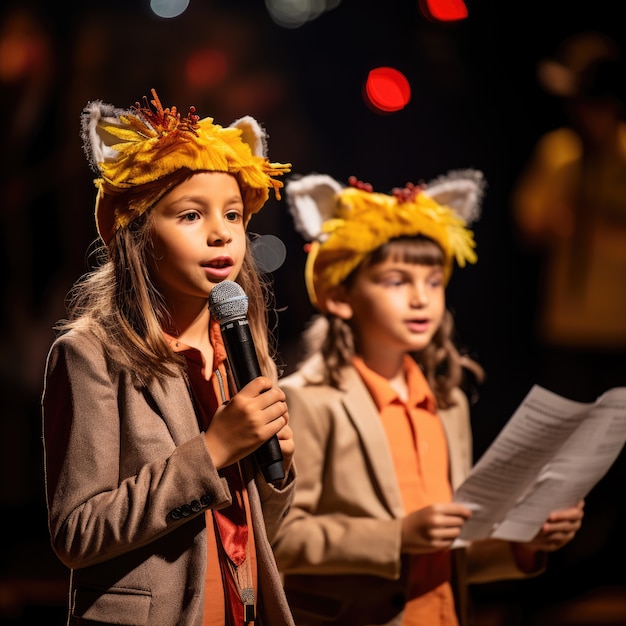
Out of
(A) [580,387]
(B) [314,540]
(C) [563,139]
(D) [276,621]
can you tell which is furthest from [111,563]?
(C) [563,139]

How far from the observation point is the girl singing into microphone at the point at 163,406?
1247mm

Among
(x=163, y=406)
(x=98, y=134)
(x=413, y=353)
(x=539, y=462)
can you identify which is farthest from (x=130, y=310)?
(x=413, y=353)

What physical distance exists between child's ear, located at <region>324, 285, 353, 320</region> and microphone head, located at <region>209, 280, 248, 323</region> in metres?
0.70

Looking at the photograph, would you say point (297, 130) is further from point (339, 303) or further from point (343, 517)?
point (343, 517)

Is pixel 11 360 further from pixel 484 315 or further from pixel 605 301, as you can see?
pixel 605 301

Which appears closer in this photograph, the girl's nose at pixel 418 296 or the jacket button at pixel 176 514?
the jacket button at pixel 176 514

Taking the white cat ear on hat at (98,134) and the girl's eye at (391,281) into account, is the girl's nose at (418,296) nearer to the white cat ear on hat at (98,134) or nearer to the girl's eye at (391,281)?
the girl's eye at (391,281)

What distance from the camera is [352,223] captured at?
6.51 ft

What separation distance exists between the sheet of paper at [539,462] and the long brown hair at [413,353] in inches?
12.8

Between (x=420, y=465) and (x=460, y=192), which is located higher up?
(x=460, y=192)

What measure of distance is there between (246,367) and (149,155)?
1.13 ft

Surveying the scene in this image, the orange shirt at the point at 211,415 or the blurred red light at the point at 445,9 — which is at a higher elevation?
the blurred red light at the point at 445,9

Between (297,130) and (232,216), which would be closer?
(232,216)

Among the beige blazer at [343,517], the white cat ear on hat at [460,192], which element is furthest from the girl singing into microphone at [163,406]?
the white cat ear on hat at [460,192]
